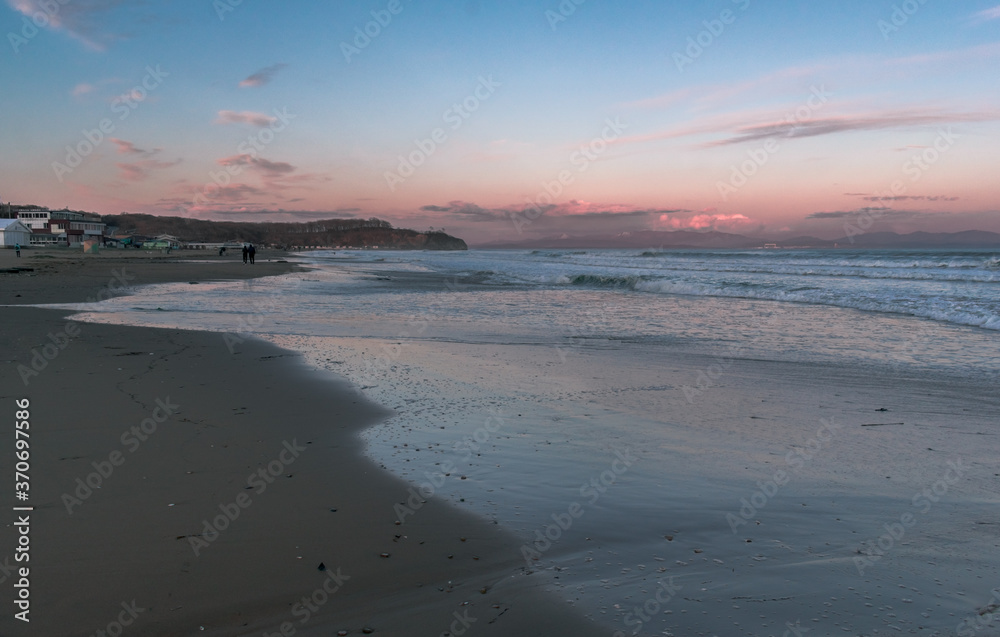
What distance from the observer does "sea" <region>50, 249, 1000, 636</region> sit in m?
3.17

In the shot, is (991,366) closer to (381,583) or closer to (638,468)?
(638,468)

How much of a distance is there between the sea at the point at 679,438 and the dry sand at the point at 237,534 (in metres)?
0.37

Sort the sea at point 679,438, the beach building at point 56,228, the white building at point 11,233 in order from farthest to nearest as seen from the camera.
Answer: the beach building at point 56,228
the white building at point 11,233
the sea at point 679,438

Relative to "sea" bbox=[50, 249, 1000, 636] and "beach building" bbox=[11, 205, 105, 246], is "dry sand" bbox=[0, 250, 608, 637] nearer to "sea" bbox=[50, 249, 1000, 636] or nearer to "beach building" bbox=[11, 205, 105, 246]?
"sea" bbox=[50, 249, 1000, 636]

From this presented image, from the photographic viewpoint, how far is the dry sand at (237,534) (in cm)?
290

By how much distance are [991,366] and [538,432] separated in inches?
320

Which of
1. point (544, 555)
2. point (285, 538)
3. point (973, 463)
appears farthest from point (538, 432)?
point (973, 463)

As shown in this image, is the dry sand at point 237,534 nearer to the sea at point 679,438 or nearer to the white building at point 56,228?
the sea at point 679,438

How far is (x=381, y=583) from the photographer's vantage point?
3207 millimetres

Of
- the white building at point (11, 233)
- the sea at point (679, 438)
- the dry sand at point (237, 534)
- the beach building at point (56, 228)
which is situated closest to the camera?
the dry sand at point (237, 534)

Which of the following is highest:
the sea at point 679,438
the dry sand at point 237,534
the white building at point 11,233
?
the white building at point 11,233

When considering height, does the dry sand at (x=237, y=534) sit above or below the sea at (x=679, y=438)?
below

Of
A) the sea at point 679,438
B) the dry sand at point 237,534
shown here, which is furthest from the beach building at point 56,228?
the dry sand at point 237,534

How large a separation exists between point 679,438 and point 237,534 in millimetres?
3962
